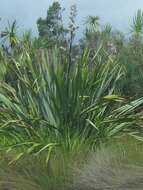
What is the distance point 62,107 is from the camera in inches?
438

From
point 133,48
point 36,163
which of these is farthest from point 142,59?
point 36,163

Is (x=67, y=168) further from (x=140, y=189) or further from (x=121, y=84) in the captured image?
(x=121, y=84)

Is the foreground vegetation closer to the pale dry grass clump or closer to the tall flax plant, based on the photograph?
the tall flax plant

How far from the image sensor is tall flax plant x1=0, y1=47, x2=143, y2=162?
10883 mm

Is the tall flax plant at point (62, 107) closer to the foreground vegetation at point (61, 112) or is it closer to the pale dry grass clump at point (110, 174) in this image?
the foreground vegetation at point (61, 112)

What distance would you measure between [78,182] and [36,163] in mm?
A: 1149

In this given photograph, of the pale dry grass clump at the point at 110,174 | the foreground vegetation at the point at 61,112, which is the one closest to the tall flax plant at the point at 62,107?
the foreground vegetation at the point at 61,112

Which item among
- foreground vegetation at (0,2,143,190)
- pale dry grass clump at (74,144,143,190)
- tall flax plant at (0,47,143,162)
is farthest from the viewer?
tall flax plant at (0,47,143,162)

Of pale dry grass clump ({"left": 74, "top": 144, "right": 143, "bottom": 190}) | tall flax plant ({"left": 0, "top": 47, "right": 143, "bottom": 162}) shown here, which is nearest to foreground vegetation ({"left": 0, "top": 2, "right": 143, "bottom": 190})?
tall flax plant ({"left": 0, "top": 47, "right": 143, "bottom": 162})

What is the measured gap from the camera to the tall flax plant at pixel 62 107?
428 inches

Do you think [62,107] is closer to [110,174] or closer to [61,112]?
[61,112]

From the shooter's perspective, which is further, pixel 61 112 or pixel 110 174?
pixel 61 112

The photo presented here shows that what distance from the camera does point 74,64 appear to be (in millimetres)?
11570

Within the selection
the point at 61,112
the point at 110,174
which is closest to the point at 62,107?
the point at 61,112
